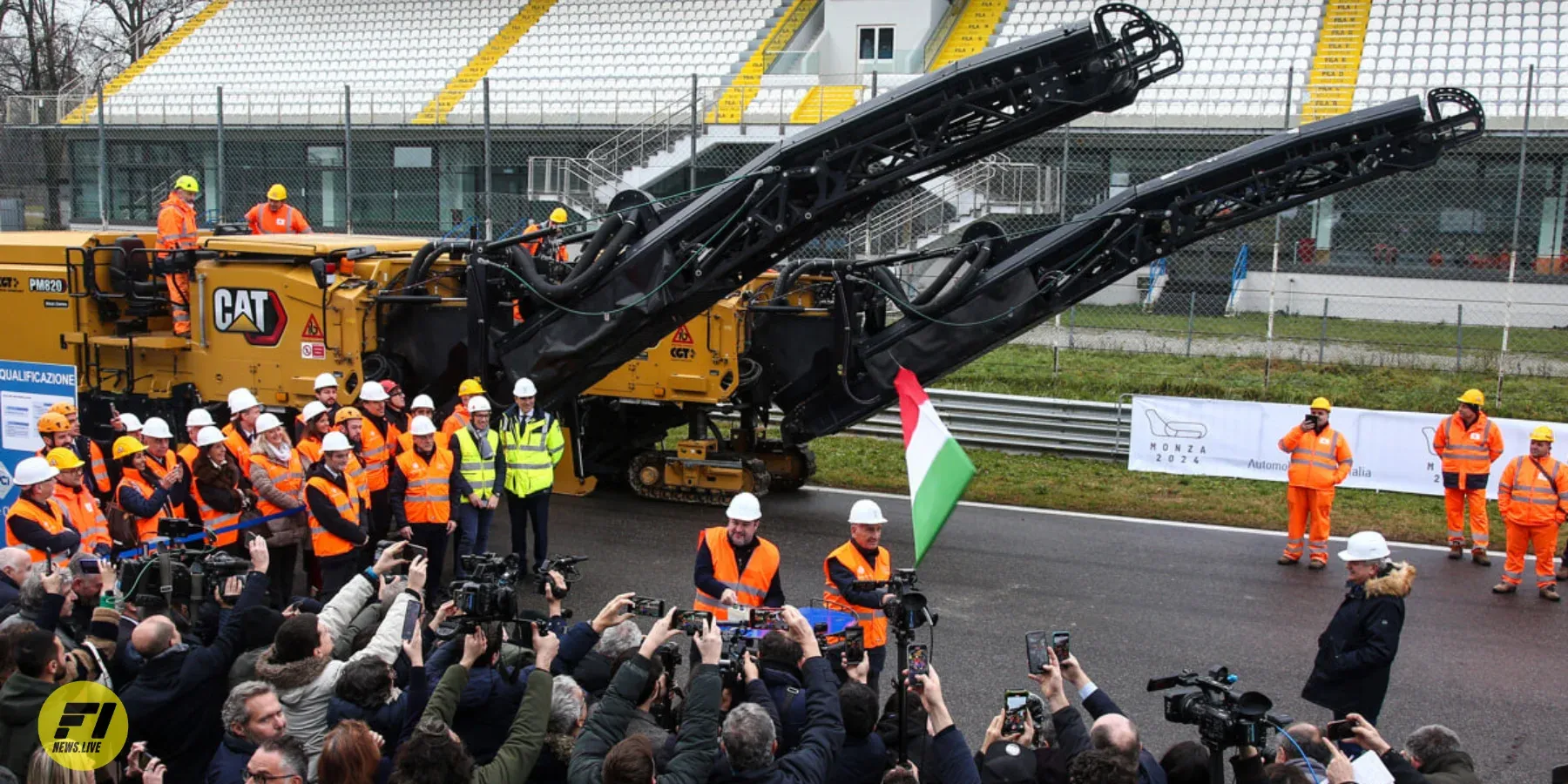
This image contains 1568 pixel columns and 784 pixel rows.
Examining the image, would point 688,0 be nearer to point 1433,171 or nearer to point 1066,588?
point 1433,171

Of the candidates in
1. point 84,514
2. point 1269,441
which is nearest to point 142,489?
point 84,514

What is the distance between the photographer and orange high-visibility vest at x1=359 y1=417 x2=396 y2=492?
954cm

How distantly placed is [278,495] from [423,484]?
3.27 ft

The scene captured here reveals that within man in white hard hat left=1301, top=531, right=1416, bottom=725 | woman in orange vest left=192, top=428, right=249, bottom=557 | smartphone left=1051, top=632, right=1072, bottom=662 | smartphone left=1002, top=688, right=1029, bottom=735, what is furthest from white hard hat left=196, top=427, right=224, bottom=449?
man in white hard hat left=1301, top=531, right=1416, bottom=725

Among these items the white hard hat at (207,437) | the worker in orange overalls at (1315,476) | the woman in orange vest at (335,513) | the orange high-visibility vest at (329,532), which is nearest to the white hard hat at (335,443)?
the woman in orange vest at (335,513)

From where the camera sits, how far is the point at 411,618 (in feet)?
17.0

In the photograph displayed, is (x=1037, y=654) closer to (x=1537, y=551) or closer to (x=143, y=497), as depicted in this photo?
(x=143, y=497)

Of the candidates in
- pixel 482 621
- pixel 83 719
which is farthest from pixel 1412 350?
pixel 83 719

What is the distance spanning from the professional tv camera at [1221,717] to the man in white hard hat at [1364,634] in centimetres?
244

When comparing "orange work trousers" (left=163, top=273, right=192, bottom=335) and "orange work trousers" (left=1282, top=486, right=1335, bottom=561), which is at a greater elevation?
"orange work trousers" (left=163, top=273, right=192, bottom=335)

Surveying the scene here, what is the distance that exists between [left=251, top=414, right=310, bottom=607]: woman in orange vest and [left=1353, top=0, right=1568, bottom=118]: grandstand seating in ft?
58.8

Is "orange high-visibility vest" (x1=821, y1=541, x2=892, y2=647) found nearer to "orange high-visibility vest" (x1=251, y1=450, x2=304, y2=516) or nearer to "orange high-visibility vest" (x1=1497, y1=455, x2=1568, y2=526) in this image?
"orange high-visibility vest" (x1=251, y1=450, x2=304, y2=516)

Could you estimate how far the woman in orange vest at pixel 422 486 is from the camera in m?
9.38

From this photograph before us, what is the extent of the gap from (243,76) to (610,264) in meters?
23.2
